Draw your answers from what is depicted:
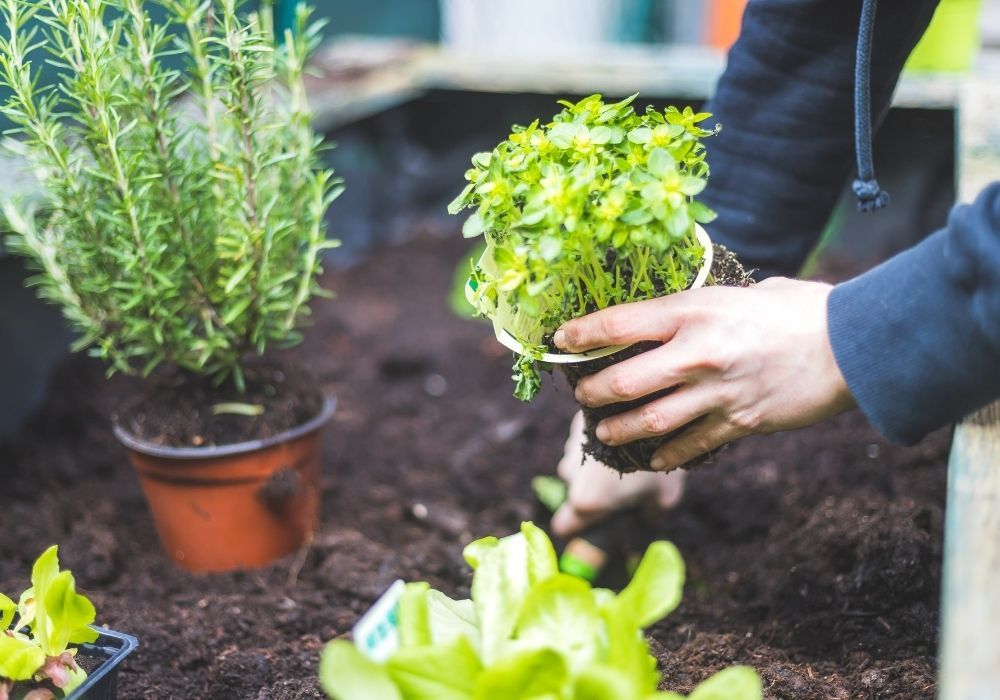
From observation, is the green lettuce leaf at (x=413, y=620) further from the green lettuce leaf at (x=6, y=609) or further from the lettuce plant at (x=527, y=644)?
the green lettuce leaf at (x=6, y=609)

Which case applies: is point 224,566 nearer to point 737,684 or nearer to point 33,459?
point 33,459

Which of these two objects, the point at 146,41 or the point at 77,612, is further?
the point at 146,41

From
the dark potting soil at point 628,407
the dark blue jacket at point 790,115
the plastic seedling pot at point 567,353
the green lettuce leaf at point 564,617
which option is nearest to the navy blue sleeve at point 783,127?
the dark blue jacket at point 790,115

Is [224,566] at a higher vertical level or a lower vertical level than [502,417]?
higher

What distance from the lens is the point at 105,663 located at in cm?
120

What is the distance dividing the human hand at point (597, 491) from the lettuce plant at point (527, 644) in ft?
2.30

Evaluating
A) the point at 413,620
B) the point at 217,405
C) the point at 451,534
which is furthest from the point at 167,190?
the point at 413,620

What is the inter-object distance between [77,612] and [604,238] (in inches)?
31.5

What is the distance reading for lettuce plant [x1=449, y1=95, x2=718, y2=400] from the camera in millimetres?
1112

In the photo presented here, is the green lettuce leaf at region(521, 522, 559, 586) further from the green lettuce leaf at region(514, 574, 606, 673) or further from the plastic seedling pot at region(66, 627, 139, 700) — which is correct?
the plastic seedling pot at region(66, 627, 139, 700)

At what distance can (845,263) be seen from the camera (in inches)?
136

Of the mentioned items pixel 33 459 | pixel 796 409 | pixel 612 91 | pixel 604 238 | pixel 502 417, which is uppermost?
pixel 604 238

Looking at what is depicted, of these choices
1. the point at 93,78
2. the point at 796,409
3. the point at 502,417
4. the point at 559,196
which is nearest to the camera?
the point at 559,196

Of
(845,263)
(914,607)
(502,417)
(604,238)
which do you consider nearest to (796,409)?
(604,238)
